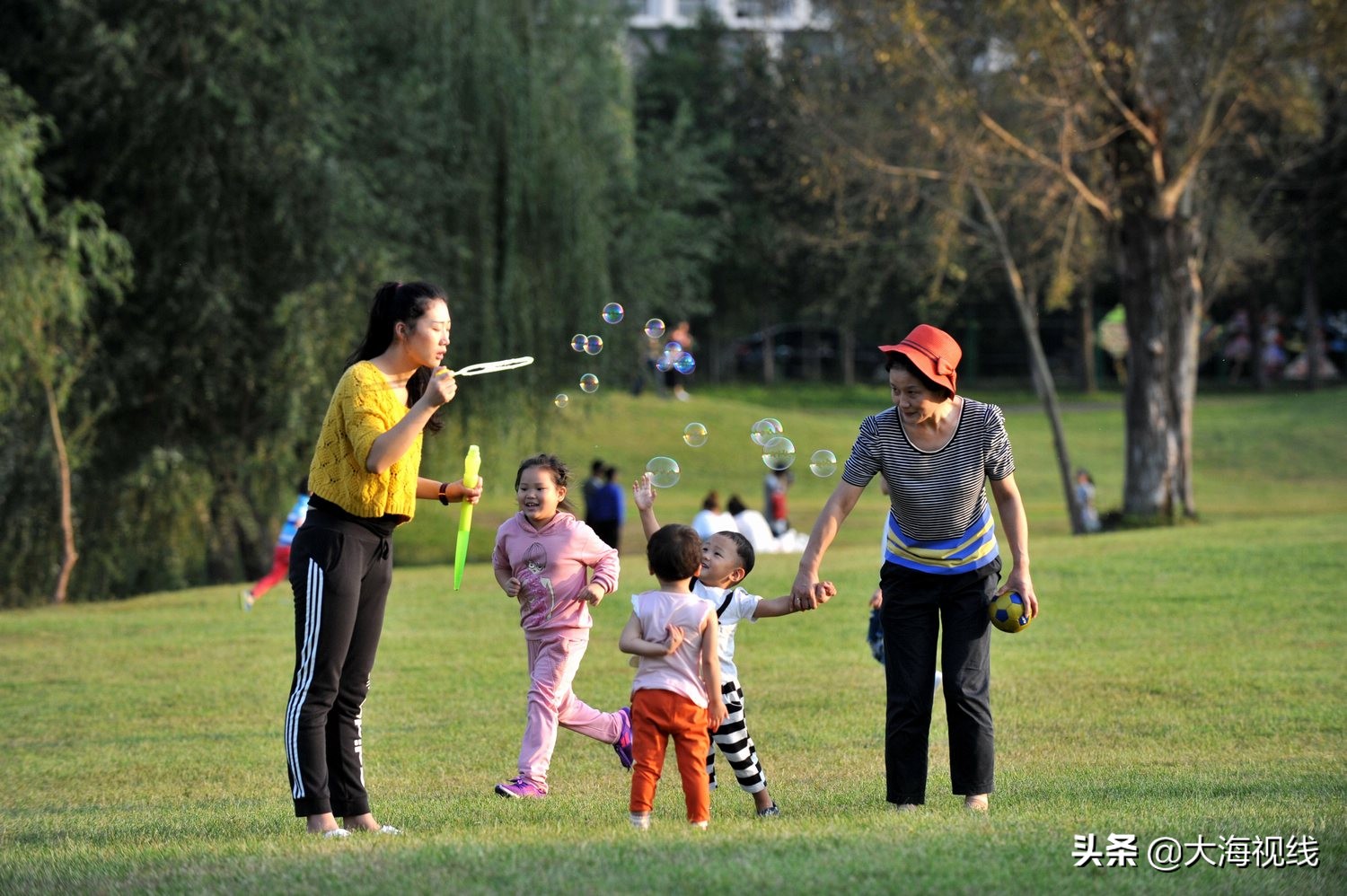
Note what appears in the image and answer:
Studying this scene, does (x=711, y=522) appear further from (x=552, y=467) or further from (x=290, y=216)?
(x=552, y=467)

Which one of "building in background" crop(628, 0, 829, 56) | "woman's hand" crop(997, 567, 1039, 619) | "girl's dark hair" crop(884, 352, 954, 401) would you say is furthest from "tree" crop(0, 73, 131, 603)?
"woman's hand" crop(997, 567, 1039, 619)

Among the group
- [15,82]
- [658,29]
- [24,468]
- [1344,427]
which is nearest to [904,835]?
[24,468]

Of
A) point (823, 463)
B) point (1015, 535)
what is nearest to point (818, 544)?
point (1015, 535)

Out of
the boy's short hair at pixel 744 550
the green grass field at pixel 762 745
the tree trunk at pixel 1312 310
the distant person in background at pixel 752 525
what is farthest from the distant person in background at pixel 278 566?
the tree trunk at pixel 1312 310

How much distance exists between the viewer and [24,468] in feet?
67.9

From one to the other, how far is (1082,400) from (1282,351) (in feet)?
44.3

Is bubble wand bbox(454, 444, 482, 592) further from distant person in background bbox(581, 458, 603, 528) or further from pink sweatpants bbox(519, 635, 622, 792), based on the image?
distant person in background bbox(581, 458, 603, 528)

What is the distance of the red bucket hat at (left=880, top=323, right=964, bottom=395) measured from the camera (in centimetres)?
615

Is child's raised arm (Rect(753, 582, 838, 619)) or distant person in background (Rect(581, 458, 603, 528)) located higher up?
distant person in background (Rect(581, 458, 603, 528))

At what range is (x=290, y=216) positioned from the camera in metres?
21.7

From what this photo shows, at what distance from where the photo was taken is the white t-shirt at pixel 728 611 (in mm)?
7000

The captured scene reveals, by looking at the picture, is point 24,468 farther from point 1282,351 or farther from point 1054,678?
point 1282,351

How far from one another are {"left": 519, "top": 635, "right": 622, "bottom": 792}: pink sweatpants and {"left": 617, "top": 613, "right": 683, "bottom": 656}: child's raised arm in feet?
4.23

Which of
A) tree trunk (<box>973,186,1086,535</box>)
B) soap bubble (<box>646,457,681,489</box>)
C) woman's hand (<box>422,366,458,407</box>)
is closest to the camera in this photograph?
woman's hand (<box>422,366,458,407</box>)
